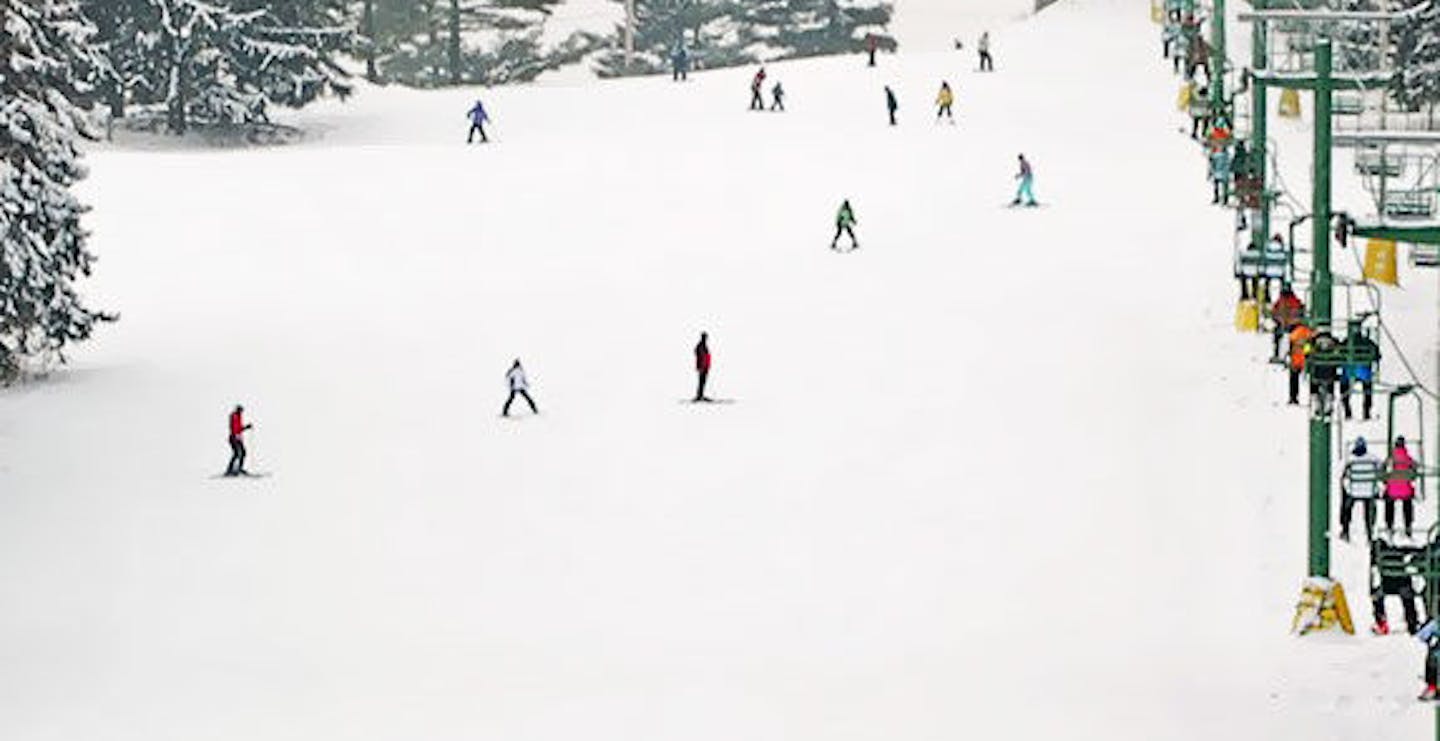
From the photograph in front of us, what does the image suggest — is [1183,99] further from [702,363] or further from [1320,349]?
[1320,349]

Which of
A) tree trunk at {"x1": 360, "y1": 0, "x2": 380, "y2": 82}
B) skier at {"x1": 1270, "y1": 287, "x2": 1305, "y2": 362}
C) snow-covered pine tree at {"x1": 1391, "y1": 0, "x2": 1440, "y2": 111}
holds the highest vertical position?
tree trunk at {"x1": 360, "y1": 0, "x2": 380, "y2": 82}

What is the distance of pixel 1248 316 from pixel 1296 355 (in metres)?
6.99

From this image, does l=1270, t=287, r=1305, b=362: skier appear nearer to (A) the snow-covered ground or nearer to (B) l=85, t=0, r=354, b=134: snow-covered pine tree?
(A) the snow-covered ground

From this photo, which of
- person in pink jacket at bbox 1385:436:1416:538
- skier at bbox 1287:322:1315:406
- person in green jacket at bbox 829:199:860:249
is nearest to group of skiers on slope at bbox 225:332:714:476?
skier at bbox 1287:322:1315:406

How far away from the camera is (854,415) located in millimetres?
39938

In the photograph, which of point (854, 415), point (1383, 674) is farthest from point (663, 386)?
point (1383, 674)

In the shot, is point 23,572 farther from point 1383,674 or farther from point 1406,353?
point 1406,353

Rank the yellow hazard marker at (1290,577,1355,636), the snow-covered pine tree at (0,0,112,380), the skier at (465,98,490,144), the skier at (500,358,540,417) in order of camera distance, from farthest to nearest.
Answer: the skier at (465,98,490,144), the snow-covered pine tree at (0,0,112,380), the skier at (500,358,540,417), the yellow hazard marker at (1290,577,1355,636)

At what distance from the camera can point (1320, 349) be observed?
89.8ft

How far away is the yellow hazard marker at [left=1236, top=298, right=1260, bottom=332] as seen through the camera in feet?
139

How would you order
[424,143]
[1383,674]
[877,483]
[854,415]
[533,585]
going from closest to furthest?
1. [1383,674]
2. [533,585]
3. [877,483]
4. [854,415]
5. [424,143]

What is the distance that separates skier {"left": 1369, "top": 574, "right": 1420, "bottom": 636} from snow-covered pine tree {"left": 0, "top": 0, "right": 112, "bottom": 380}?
21354 millimetres

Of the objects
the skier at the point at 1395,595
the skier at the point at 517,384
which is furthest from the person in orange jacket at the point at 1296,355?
the skier at the point at 517,384

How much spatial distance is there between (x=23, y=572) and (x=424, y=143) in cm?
3639
